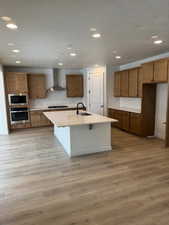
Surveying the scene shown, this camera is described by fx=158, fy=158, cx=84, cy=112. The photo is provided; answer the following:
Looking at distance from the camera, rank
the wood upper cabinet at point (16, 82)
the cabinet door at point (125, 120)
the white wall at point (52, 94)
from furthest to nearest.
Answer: the white wall at point (52, 94) → the wood upper cabinet at point (16, 82) → the cabinet door at point (125, 120)

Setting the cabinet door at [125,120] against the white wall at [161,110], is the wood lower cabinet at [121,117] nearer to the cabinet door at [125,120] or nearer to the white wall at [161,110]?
the cabinet door at [125,120]

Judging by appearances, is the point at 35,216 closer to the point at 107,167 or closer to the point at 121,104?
the point at 107,167

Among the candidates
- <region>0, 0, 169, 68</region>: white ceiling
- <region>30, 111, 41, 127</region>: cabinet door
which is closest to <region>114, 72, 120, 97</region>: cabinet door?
<region>0, 0, 169, 68</region>: white ceiling

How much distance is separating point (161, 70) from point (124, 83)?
1.92m

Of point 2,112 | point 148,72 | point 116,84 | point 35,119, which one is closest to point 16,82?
point 2,112

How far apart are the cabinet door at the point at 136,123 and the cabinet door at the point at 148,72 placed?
1.16 m

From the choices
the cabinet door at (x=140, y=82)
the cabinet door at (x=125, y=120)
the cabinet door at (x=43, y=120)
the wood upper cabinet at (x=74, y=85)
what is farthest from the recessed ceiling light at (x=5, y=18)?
the wood upper cabinet at (x=74, y=85)

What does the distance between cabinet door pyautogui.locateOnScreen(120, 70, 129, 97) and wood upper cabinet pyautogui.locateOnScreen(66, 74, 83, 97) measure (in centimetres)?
220

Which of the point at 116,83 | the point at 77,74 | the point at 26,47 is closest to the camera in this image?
the point at 26,47

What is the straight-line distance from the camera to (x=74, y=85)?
7738 mm

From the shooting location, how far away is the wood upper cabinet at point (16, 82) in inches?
255

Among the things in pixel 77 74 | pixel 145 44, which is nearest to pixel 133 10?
pixel 145 44

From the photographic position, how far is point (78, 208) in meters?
2.18

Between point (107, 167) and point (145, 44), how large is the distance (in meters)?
2.94
